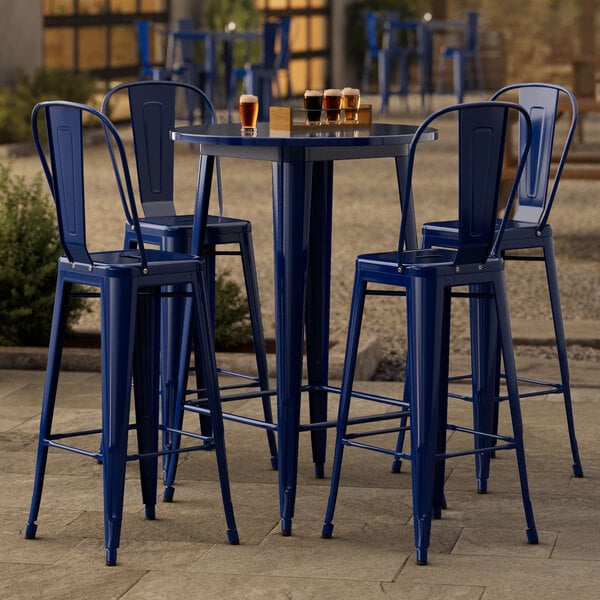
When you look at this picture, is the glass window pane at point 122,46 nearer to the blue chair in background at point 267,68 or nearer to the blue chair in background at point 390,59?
the blue chair in background at point 267,68

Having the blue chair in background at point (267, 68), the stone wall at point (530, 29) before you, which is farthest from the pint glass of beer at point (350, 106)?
the stone wall at point (530, 29)

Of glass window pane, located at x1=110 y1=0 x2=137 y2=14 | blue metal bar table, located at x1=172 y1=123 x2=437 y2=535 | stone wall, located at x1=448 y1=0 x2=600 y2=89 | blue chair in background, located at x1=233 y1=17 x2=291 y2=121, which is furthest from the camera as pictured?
stone wall, located at x1=448 y1=0 x2=600 y2=89

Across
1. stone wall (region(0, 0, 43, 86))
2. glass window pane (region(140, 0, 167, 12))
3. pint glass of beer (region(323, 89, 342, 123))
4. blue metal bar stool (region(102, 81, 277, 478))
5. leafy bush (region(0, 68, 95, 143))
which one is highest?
glass window pane (region(140, 0, 167, 12))

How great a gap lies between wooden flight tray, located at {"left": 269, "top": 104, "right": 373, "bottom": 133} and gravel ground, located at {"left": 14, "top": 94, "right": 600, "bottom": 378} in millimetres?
1616

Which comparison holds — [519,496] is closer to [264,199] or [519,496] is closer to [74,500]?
[74,500]

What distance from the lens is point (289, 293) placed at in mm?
3674

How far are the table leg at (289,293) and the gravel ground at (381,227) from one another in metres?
1.72

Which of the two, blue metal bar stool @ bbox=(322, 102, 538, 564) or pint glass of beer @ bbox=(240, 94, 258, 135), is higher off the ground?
pint glass of beer @ bbox=(240, 94, 258, 135)

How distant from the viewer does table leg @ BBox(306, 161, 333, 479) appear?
3.95 meters

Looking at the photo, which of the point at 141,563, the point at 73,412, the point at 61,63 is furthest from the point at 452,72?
the point at 141,563

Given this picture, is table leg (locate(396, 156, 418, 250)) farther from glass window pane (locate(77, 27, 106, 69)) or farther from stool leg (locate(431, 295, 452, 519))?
glass window pane (locate(77, 27, 106, 69))

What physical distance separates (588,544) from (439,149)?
10.6 metres

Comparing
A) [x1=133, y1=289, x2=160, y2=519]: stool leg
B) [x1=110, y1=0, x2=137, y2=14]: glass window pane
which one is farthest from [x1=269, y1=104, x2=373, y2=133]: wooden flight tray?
[x1=110, y1=0, x2=137, y2=14]: glass window pane

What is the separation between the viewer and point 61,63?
54.0ft
